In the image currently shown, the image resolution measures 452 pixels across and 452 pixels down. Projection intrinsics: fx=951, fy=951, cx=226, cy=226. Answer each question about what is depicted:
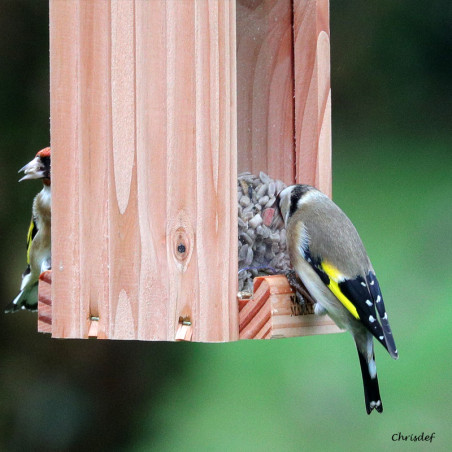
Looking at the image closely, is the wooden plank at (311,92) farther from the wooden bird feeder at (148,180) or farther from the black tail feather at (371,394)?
the black tail feather at (371,394)

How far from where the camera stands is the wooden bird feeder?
302 cm

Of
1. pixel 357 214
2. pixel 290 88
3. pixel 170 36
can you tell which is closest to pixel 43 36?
pixel 357 214

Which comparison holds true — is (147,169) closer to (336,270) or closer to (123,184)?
(123,184)

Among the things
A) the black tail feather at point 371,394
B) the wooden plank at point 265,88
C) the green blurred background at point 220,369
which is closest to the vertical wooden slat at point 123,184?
the wooden plank at point 265,88

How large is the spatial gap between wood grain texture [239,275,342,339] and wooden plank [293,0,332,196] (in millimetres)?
573

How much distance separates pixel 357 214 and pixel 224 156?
3032mm

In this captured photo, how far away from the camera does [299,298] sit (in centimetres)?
330

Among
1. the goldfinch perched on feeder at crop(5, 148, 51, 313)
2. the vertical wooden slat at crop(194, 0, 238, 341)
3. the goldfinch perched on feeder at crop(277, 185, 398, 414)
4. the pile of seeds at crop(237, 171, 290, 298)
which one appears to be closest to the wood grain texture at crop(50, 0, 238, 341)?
the vertical wooden slat at crop(194, 0, 238, 341)

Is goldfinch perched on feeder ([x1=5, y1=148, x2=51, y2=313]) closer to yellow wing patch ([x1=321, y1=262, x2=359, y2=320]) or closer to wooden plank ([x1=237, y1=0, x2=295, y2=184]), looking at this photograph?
A: wooden plank ([x1=237, y1=0, x2=295, y2=184])

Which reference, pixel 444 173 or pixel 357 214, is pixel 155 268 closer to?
pixel 357 214

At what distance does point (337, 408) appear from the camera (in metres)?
5.66

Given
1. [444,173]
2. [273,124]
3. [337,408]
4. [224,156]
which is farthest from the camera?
[444,173]

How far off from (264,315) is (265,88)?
3.27 feet

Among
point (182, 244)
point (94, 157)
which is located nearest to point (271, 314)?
point (182, 244)
